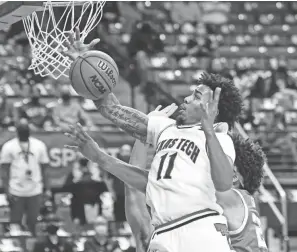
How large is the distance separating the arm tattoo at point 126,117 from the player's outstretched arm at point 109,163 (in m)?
0.22

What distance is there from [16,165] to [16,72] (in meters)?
2.96

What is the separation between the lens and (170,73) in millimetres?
13805

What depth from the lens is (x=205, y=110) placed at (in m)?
3.72

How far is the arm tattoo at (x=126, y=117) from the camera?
14.9 feet

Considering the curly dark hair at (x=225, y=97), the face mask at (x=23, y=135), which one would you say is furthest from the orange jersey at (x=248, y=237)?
the face mask at (x=23, y=135)

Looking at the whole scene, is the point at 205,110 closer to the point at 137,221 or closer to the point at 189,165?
the point at 189,165

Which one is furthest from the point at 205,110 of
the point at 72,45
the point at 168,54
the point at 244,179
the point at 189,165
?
the point at 168,54

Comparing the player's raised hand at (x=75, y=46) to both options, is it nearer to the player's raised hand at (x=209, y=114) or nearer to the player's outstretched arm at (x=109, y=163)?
the player's outstretched arm at (x=109, y=163)

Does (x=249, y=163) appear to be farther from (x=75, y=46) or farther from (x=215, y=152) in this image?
(x=75, y=46)

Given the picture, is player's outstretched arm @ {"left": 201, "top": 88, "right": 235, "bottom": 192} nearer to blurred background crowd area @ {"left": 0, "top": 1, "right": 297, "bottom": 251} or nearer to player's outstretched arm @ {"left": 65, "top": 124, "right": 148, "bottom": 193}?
player's outstretched arm @ {"left": 65, "top": 124, "right": 148, "bottom": 193}

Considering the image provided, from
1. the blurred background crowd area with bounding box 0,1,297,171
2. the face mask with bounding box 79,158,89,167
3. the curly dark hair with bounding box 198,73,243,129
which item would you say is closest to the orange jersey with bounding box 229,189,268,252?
the curly dark hair with bounding box 198,73,243,129

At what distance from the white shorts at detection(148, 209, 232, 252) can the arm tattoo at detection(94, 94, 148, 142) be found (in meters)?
0.72

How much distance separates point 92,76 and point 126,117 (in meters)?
0.32

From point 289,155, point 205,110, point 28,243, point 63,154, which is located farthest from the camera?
point 289,155
